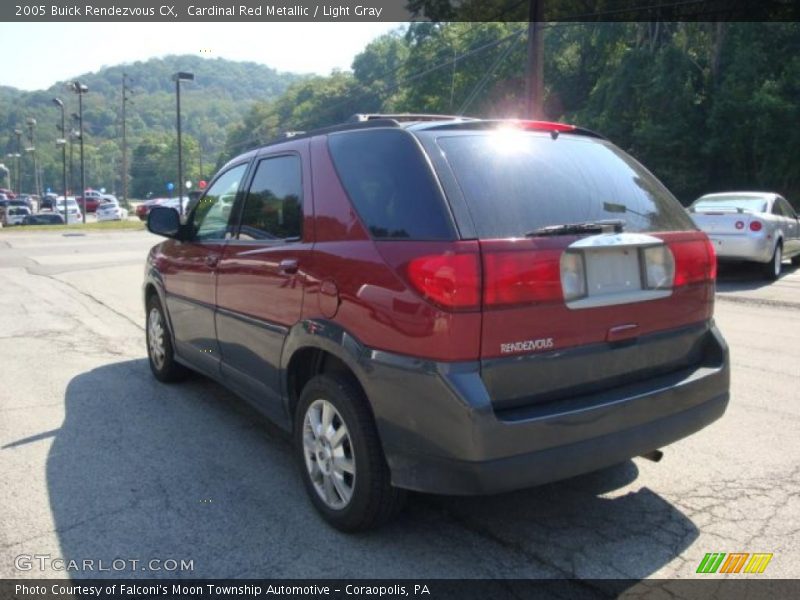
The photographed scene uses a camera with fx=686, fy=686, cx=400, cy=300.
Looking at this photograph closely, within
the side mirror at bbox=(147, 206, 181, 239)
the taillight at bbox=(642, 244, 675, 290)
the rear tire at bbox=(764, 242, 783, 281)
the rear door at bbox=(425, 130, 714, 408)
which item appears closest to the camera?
the rear door at bbox=(425, 130, 714, 408)

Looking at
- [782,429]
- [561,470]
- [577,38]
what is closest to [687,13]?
[577,38]

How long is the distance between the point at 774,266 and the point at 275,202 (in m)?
10.8

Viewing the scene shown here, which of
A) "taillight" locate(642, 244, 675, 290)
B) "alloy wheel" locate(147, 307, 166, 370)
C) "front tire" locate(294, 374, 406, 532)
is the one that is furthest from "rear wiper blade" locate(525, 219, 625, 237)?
"alloy wheel" locate(147, 307, 166, 370)

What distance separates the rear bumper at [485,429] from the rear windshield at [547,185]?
25.2 inches

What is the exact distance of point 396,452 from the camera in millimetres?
2840

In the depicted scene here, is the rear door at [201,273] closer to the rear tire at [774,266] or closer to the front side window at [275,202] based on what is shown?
the front side window at [275,202]

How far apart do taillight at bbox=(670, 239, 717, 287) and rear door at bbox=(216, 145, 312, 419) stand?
70.9 inches

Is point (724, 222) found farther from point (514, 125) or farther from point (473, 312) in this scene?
point (473, 312)

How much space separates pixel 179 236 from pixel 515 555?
3.46 metres

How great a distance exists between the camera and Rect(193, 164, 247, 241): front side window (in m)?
4.57

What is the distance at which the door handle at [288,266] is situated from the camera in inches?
138

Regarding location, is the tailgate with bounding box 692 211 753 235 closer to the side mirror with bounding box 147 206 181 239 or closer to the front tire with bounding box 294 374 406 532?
the side mirror with bounding box 147 206 181 239

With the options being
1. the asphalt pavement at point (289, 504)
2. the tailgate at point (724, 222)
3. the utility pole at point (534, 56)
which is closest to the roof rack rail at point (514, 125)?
the asphalt pavement at point (289, 504)

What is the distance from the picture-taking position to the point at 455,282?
265 cm
